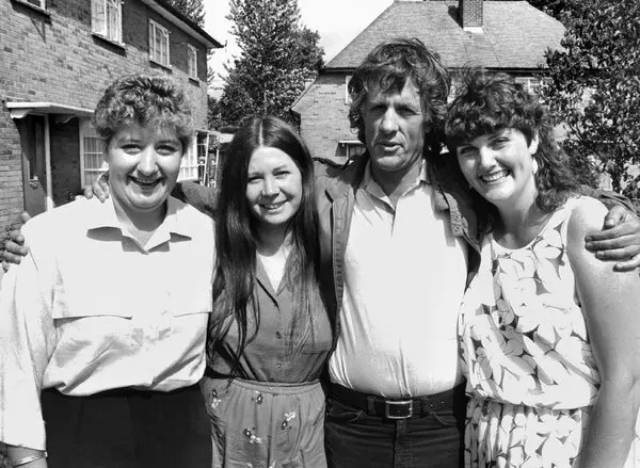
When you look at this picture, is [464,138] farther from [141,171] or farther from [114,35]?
[114,35]

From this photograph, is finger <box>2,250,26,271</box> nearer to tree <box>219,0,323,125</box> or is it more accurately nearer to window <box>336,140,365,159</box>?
window <box>336,140,365,159</box>

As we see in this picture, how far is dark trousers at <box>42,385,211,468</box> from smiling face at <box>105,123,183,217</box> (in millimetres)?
737

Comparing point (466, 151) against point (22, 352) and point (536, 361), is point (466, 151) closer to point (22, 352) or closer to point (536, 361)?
point (536, 361)

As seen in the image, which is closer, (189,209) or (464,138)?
(464,138)

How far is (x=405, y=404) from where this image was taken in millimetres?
2686

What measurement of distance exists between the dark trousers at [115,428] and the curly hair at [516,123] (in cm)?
159

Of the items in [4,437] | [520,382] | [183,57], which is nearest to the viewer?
[4,437]

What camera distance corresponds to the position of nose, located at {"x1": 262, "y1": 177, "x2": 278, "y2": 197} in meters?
2.75

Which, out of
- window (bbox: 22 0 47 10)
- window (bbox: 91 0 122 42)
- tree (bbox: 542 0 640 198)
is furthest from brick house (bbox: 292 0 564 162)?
tree (bbox: 542 0 640 198)

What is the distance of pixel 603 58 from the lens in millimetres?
7879

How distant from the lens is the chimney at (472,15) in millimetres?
25609

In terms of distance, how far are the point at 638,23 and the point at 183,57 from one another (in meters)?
15.1

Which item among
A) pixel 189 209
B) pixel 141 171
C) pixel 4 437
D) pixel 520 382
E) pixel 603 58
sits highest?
pixel 603 58

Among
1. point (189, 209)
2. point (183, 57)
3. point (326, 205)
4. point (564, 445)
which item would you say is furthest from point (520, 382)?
point (183, 57)
